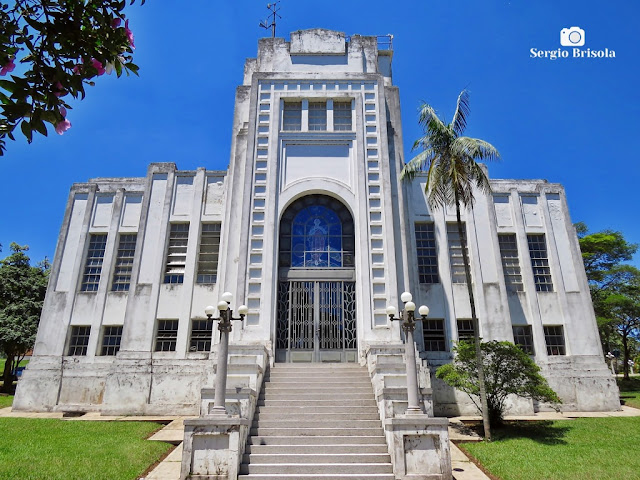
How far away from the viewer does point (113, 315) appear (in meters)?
18.4

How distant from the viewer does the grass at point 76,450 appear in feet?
27.4

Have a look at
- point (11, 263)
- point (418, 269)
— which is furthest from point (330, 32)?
point (11, 263)

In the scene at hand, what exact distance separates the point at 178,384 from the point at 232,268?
5308 mm

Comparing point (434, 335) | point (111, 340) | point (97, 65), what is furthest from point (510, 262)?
point (97, 65)

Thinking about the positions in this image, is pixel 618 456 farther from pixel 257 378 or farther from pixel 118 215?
pixel 118 215

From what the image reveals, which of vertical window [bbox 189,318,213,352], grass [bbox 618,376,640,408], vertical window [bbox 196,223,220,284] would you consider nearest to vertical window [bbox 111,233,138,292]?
vertical window [bbox 196,223,220,284]

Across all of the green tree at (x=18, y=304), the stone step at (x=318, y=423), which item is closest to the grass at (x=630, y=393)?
the stone step at (x=318, y=423)

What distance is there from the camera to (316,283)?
16.4 metres

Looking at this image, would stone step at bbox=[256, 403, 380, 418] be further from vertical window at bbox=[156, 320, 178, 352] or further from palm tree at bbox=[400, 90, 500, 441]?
vertical window at bbox=[156, 320, 178, 352]

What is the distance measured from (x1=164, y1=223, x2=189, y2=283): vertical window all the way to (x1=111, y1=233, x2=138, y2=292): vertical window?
1.90 metres

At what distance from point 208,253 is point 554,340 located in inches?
649

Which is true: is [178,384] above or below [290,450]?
above

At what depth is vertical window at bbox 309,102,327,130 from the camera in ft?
62.2

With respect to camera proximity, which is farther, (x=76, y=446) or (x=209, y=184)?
(x=209, y=184)
